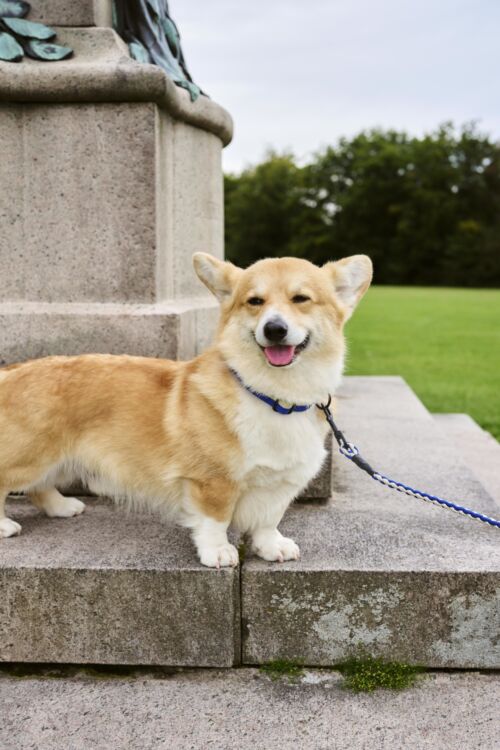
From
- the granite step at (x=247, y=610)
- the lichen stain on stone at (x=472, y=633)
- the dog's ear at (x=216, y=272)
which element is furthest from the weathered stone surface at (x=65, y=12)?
the lichen stain on stone at (x=472, y=633)

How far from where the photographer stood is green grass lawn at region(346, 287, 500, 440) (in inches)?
305

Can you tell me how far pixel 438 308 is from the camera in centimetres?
2259

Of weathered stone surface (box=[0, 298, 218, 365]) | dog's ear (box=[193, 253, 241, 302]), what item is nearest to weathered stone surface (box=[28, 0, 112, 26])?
weathered stone surface (box=[0, 298, 218, 365])

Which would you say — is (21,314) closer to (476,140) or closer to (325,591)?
(325,591)

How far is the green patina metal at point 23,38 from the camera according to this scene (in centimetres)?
327

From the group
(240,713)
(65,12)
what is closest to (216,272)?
(240,713)

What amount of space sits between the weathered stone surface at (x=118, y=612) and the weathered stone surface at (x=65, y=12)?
2.48m

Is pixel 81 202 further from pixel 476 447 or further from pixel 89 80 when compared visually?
pixel 476 447

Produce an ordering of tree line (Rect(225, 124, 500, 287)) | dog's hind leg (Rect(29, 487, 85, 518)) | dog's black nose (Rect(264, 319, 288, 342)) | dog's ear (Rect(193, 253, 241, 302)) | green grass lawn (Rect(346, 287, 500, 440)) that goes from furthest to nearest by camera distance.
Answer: tree line (Rect(225, 124, 500, 287)), green grass lawn (Rect(346, 287, 500, 440)), dog's hind leg (Rect(29, 487, 85, 518)), dog's ear (Rect(193, 253, 241, 302)), dog's black nose (Rect(264, 319, 288, 342))

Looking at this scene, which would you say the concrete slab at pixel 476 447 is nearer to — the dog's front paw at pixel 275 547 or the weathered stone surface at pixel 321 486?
the weathered stone surface at pixel 321 486

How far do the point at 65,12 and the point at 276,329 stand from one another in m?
2.08

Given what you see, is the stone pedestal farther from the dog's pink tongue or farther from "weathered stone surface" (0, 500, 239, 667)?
"weathered stone surface" (0, 500, 239, 667)

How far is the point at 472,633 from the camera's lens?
8.20 ft

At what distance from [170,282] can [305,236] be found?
168ft
